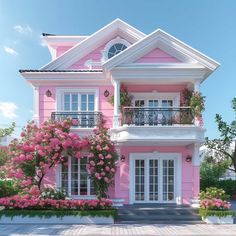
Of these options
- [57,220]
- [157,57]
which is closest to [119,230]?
[57,220]

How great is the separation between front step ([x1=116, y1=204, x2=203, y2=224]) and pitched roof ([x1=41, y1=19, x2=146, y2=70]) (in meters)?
7.67

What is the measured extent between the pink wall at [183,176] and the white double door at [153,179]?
28 cm

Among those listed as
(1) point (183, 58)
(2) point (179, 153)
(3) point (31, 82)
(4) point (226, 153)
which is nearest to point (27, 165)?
(3) point (31, 82)

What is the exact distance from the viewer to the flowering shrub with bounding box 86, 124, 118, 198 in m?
11.8

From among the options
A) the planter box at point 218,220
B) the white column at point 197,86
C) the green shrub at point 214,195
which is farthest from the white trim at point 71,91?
the planter box at point 218,220

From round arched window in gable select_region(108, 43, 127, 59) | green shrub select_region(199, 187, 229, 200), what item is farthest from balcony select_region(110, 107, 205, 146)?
round arched window in gable select_region(108, 43, 127, 59)

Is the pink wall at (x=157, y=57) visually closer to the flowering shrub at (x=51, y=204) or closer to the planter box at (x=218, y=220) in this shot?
the flowering shrub at (x=51, y=204)

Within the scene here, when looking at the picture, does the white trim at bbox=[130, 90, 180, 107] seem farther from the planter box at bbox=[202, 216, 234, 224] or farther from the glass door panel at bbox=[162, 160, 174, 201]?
the planter box at bbox=[202, 216, 234, 224]

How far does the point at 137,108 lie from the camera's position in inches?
479

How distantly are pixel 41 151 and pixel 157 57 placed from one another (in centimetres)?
668

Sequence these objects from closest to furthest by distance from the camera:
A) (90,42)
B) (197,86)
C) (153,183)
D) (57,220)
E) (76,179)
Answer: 1. (57,220)
2. (197,86)
3. (153,183)
4. (76,179)
5. (90,42)

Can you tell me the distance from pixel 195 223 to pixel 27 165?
7385mm

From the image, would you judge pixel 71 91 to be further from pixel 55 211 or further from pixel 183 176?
pixel 183 176

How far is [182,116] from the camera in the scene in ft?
40.6
